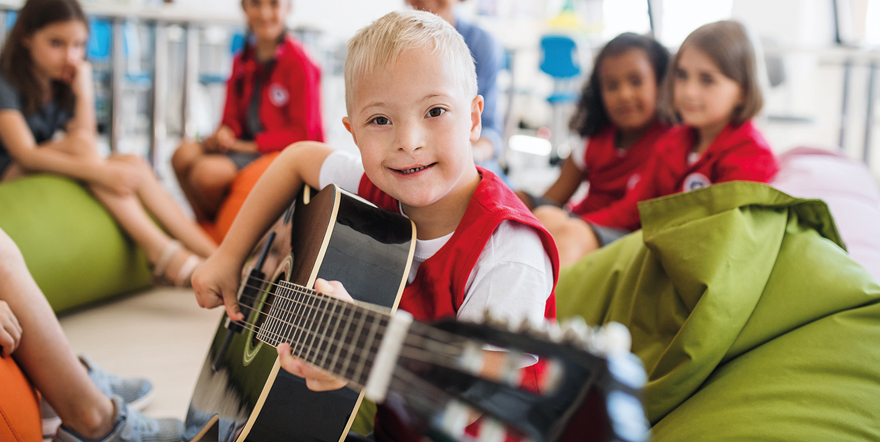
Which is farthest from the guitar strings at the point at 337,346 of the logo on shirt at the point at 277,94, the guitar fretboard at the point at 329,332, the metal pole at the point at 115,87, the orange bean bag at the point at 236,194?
the metal pole at the point at 115,87

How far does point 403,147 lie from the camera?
801mm

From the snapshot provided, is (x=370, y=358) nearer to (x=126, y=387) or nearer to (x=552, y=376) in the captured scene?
(x=552, y=376)

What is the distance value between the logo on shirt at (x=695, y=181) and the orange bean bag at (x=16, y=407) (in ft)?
5.22

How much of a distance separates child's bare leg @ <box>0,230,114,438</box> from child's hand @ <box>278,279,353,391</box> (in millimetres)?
556

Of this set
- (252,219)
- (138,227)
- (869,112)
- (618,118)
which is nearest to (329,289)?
(252,219)

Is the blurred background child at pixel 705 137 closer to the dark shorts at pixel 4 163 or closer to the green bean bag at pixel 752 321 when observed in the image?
the green bean bag at pixel 752 321

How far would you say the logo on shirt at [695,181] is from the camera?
1755 millimetres

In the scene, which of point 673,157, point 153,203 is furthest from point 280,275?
point 153,203

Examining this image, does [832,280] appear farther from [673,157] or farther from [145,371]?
[145,371]

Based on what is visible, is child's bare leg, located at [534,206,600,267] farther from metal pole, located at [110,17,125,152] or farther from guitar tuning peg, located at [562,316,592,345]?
metal pole, located at [110,17,125,152]

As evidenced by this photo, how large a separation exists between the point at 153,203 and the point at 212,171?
0.30 metres

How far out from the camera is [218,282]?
44.1 inches

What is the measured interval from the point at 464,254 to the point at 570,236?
0.95m

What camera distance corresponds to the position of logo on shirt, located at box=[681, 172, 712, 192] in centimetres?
175
